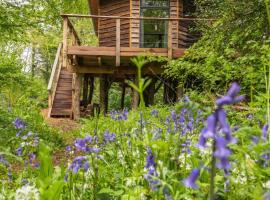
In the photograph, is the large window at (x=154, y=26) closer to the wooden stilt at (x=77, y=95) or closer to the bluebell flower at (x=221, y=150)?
the wooden stilt at (x=77, y=95)

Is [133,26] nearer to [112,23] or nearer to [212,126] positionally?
[112,23]

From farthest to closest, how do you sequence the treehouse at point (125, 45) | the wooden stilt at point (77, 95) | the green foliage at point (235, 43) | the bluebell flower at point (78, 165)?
the wooden stilt at point (77, 95), the treehouse at point (125, 45), the green foliage at point (235, 43), the bluebell flower at point (78, 165)

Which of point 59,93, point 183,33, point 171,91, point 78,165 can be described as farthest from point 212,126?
point 59,93

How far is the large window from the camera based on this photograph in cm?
1661

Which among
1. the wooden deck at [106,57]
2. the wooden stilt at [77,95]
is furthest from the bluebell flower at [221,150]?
the wooden stilt at [77,95]

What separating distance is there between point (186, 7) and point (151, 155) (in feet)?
52.9

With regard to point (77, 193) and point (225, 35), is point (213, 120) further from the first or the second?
point (225, 35)

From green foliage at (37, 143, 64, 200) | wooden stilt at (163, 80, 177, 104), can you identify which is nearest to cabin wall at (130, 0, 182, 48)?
wooden stilt at (163, 80, 177, 104)

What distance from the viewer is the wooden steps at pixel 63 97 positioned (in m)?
17.5

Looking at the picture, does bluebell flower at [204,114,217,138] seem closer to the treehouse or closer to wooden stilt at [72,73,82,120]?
the treehouse

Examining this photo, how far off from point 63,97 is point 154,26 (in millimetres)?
5529

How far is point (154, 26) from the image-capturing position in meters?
16.7

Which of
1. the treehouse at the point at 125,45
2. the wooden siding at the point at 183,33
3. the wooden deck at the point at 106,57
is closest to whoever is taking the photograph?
the wooden deck at the point at 106,57

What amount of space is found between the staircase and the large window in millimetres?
4368
